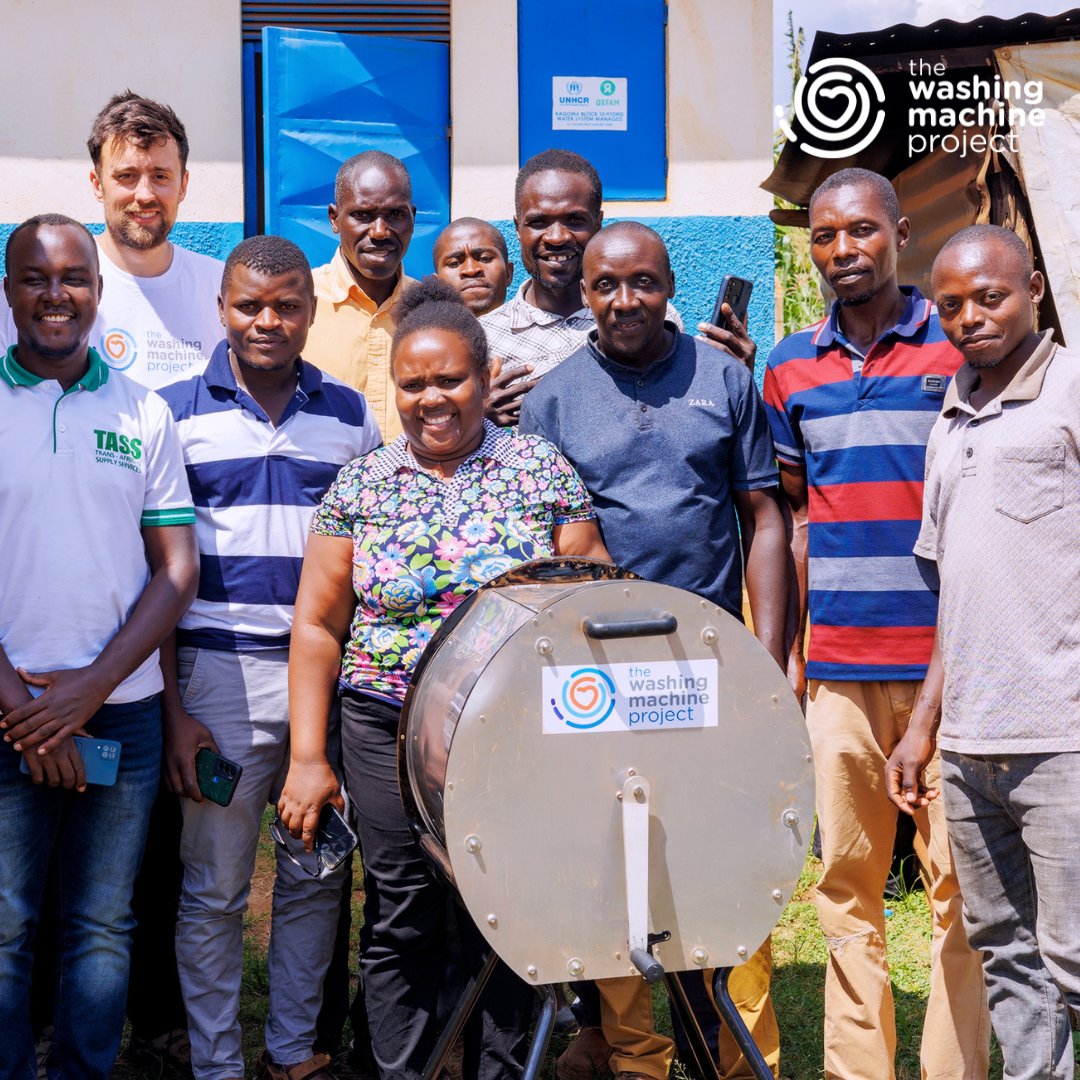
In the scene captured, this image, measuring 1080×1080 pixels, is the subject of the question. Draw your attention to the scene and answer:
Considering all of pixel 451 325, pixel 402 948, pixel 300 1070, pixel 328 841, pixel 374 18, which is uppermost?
pixel 374 18

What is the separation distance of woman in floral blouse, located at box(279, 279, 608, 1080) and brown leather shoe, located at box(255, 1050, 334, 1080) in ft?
1.57

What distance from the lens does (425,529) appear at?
311 cm

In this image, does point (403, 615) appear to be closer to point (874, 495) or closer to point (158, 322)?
point (874, 495)

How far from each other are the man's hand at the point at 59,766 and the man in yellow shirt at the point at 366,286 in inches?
57.1

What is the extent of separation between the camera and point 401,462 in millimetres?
3248

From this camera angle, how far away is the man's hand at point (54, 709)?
304 cm

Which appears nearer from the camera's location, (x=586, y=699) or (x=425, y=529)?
(x=586, y=699)

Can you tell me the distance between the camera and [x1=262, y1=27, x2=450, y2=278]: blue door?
6719mm

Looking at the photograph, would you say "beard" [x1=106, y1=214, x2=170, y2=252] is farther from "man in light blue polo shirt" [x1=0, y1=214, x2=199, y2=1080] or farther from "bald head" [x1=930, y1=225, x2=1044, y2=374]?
"bald head" [x1=930, y1=225, x2=1044, y2=374]

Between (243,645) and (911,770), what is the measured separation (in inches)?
67.8

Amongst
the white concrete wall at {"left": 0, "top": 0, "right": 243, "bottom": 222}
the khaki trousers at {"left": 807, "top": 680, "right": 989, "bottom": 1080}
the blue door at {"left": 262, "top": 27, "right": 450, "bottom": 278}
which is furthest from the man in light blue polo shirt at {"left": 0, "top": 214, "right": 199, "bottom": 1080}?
the white concrete wall at {"left": 0, "top": 0, "right": 243, "bottom": 222}

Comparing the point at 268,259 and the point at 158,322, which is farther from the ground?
the point at 268,259

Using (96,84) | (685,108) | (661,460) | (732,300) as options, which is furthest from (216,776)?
(685,108)

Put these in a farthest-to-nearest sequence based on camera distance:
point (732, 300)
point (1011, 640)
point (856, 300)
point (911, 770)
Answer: point (732, 300) → point (856, 300) → point (911, 770) → point (1011, 640)
